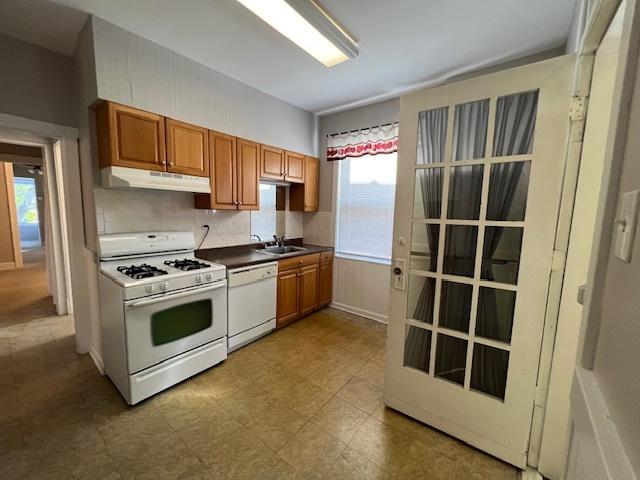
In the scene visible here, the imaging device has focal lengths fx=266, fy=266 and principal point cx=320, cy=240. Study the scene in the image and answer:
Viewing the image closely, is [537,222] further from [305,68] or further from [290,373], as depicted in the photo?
[305,68]

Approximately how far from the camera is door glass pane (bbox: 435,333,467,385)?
1.62 metres

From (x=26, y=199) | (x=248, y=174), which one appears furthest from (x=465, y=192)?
(x=26, y=199)

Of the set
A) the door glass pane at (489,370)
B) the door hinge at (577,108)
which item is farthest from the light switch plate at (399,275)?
the door hinge at (577,108)

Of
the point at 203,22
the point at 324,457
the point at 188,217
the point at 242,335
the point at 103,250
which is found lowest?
the point at 324,457

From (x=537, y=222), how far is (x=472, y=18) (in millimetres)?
1480

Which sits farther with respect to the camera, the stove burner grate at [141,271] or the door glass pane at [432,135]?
the stove burner grate at [141,271]

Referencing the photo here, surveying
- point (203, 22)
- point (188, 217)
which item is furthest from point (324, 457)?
point (203, 22)

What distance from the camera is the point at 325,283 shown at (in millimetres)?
3611

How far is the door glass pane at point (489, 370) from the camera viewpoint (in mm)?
1500

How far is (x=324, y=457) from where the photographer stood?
5.02 ft

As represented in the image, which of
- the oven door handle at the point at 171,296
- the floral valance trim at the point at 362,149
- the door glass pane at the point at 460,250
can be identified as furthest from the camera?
the floral valance trim at the point at 362,149

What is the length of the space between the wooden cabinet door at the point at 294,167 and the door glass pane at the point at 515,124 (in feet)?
7.62

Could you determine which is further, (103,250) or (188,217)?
(188,217)

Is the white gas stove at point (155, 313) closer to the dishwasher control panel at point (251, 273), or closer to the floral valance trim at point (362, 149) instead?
the dishwasher control panel at point (251, 273)
